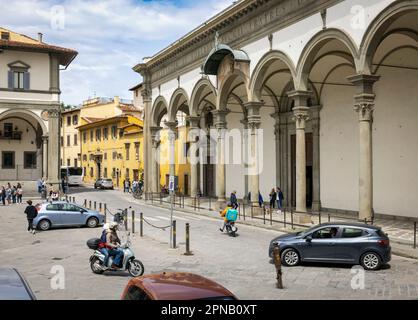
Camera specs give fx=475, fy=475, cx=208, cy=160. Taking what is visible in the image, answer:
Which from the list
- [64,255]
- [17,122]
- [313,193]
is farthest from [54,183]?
[64,255]

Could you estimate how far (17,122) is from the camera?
46.7 m

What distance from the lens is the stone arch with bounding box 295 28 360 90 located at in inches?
749

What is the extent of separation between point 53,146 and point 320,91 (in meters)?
26.0

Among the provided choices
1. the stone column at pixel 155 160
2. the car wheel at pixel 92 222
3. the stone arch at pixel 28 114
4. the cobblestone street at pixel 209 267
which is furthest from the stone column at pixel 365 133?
the stone arch at pixel 28 114

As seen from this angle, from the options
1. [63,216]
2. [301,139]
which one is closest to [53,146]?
[63,216]

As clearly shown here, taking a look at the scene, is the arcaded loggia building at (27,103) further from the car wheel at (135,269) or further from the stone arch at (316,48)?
the car wheel at (135,269)

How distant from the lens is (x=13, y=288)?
560 centimetres

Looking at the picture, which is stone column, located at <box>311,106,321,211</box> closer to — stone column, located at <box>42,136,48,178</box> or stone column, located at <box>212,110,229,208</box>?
stone column, located at <box>212,110,229,208</box>

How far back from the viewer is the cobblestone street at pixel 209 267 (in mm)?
11359

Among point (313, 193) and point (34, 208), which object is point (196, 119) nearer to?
point (313, 193)

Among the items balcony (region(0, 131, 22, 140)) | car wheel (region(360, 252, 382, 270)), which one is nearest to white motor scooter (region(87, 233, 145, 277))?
car wheel (region(360, 252, 382, 270))

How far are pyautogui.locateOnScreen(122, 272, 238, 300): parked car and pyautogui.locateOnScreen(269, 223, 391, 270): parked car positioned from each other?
7.72 meters

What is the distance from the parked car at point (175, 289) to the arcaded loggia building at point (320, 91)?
1356 cm

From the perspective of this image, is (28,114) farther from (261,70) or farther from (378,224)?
(378,224)
